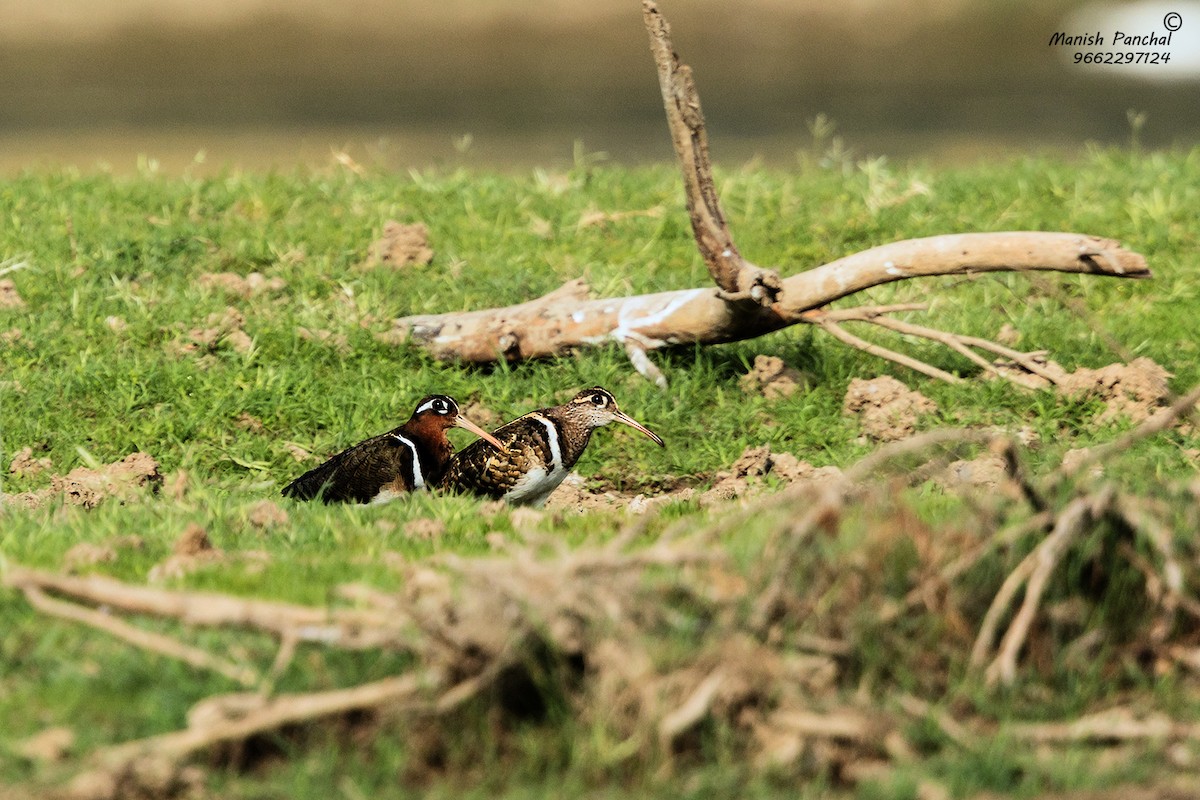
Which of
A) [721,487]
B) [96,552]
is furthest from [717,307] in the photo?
[96,552]

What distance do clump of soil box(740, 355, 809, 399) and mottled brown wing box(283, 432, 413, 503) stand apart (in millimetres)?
2067

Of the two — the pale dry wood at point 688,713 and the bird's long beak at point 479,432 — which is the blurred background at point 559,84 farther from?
the pale dry wood at point 688,713

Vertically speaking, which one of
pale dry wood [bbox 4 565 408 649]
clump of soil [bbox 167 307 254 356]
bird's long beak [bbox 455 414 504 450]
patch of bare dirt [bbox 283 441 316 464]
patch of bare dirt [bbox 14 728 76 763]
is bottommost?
patch of bare dirt [bbox 14 728 76 763]

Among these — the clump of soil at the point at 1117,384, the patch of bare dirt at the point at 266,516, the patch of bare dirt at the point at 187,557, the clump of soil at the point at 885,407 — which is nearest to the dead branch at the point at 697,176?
the clump of soil at the point at 885,407

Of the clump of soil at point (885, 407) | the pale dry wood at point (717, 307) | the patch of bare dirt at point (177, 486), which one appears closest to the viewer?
the patch of bare dirt at point (177, 486)

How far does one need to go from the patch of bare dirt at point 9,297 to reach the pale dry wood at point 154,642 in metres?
5.19

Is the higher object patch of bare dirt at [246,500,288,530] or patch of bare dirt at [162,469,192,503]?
patch of bare dirt at [246,500,288,530]

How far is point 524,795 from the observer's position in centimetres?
406

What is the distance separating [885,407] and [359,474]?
2741 millimetres

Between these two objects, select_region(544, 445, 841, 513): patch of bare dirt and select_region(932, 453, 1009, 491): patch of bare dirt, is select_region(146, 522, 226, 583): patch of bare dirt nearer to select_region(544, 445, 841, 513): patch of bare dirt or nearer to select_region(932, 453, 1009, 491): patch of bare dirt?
select_region(544, 445, 841, 513): patch of bare dirt

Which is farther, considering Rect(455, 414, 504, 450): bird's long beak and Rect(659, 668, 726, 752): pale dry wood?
Rect(455, 414, 504, 450): bird's long beak

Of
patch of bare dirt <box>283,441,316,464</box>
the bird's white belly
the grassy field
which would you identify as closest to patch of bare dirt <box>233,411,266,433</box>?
the grassy field

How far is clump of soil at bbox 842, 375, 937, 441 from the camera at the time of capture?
8141 mm

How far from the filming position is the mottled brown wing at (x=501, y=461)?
7469mm
